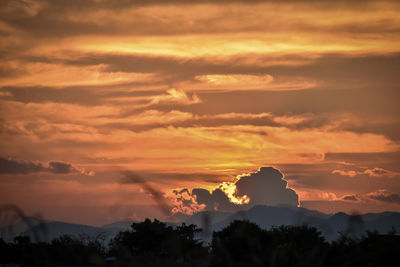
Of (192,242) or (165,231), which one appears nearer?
(165,231)

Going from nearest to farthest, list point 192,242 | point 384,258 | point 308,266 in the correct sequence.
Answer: point 308,266 → point 384,258 → point 192,242

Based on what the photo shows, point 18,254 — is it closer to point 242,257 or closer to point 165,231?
point 165,231

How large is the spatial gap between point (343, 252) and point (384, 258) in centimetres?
520

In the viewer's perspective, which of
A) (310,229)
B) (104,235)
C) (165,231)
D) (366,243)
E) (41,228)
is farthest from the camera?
(104,235)

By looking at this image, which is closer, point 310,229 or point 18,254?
point 310,229

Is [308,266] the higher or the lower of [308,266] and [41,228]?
the lower

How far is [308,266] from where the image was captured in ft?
47.5

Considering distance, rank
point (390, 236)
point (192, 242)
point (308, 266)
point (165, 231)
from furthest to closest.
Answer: point (192, 242) < point (165, 231) < point (390, 236) < point (308, 266)

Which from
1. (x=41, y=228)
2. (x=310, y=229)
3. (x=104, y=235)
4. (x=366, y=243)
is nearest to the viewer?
(x=41, y=228)

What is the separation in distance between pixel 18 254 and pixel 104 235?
28.3 metres

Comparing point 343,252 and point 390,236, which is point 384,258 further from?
point 390,236

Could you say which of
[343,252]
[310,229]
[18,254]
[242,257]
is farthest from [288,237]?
[18,254]

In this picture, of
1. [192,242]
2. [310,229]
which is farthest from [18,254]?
[310,229]

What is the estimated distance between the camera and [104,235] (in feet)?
463
